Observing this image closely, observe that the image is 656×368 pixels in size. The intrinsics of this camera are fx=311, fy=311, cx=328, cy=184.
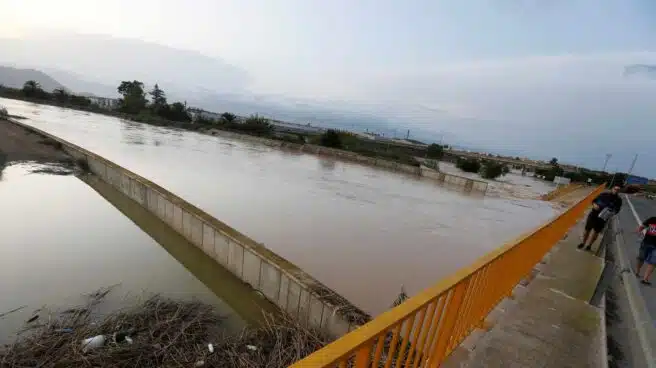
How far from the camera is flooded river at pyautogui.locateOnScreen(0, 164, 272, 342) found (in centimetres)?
457

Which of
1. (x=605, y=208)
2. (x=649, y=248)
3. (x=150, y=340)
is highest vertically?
(x=605, y=208)

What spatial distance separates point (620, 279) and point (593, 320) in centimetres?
227

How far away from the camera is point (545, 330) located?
3.20m

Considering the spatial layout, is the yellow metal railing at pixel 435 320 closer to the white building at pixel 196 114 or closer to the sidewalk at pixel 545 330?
the sidewalk at pixel 545 330

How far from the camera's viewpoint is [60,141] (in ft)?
45.5

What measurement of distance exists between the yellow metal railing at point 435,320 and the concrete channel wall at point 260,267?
1.67 m

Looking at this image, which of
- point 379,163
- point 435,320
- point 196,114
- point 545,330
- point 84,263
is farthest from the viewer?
point 196,114

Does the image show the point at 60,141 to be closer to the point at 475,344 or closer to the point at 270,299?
the point at 270,299

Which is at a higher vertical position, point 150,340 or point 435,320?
point 435,320

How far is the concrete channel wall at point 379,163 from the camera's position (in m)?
21.4

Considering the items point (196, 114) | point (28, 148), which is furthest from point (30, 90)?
point (28, 148)

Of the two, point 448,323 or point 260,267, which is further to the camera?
point 260,267

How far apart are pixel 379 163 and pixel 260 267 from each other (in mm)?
22110

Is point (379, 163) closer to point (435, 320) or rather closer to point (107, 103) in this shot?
point (435, 320)
